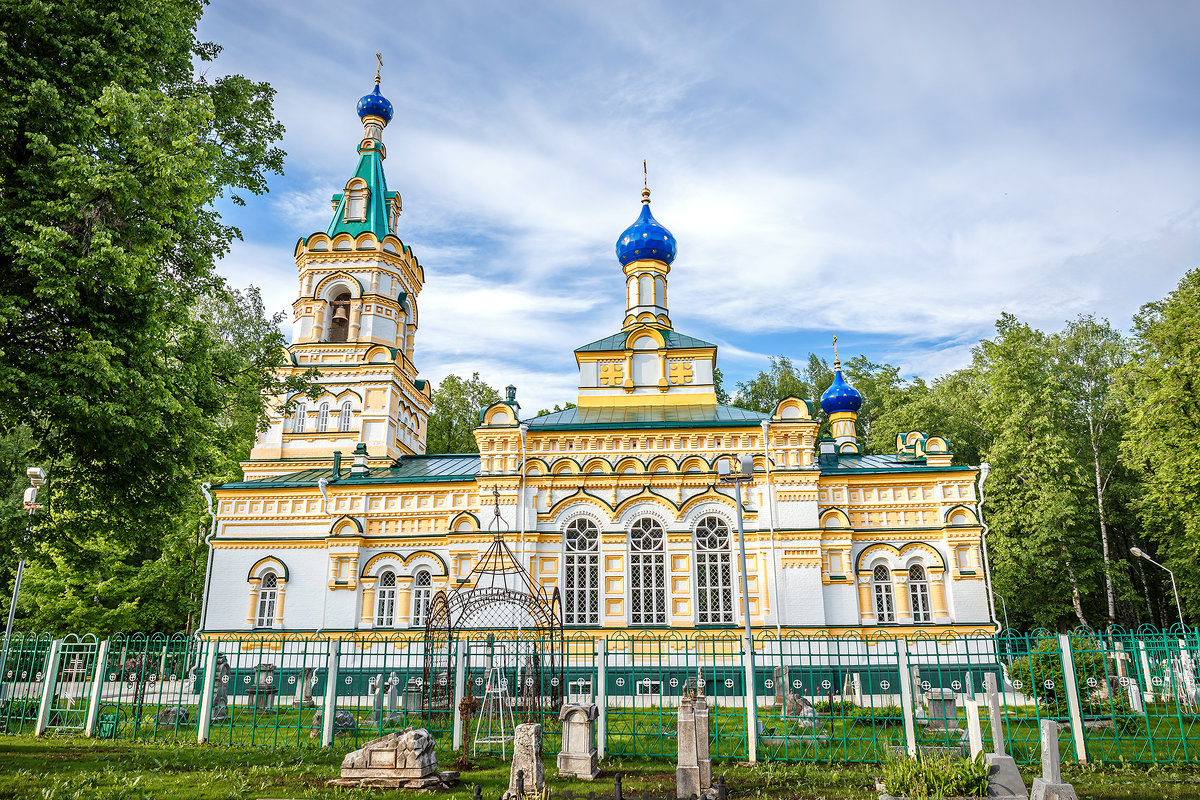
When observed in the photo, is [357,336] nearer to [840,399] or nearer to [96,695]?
[96,695]

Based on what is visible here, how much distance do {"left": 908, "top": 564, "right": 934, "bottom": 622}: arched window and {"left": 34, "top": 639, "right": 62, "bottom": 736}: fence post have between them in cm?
1754

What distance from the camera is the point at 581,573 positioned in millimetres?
18625

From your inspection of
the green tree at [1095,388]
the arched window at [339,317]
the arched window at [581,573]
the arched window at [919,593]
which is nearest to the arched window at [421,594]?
the arched window at [581,573]

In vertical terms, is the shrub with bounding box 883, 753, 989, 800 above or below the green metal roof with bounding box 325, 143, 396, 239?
below

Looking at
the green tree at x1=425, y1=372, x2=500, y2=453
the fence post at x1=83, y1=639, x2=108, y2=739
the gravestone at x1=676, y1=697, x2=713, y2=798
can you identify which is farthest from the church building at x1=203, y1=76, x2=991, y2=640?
the green tree at x1=425, y1=372, x2=500, y2=453

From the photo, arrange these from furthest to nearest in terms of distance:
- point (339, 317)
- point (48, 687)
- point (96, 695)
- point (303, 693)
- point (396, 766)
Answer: point (339, 317) → point (303, 693) → point (48, 687) → point (96, 695) → point (396, 766)

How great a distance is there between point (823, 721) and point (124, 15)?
14.4m

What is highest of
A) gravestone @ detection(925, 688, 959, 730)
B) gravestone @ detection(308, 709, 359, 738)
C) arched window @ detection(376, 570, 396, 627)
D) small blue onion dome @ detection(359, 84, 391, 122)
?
small blue onion dome @ detection(359, 84, 391, 122)

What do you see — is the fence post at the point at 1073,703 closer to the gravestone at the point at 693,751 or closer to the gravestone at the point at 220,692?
the gravestone at the point at 693,751

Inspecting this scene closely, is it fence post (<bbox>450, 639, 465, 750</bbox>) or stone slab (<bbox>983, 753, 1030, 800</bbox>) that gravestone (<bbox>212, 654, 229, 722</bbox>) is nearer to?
fence post (<bbox>450, 639, 465, 750</bbox>)

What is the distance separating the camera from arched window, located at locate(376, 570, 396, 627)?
1934 centimetres

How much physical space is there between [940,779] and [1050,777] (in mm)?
885

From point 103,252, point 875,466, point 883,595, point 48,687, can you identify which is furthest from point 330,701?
point 875,466

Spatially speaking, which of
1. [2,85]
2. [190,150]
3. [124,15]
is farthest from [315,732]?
[124,15]
